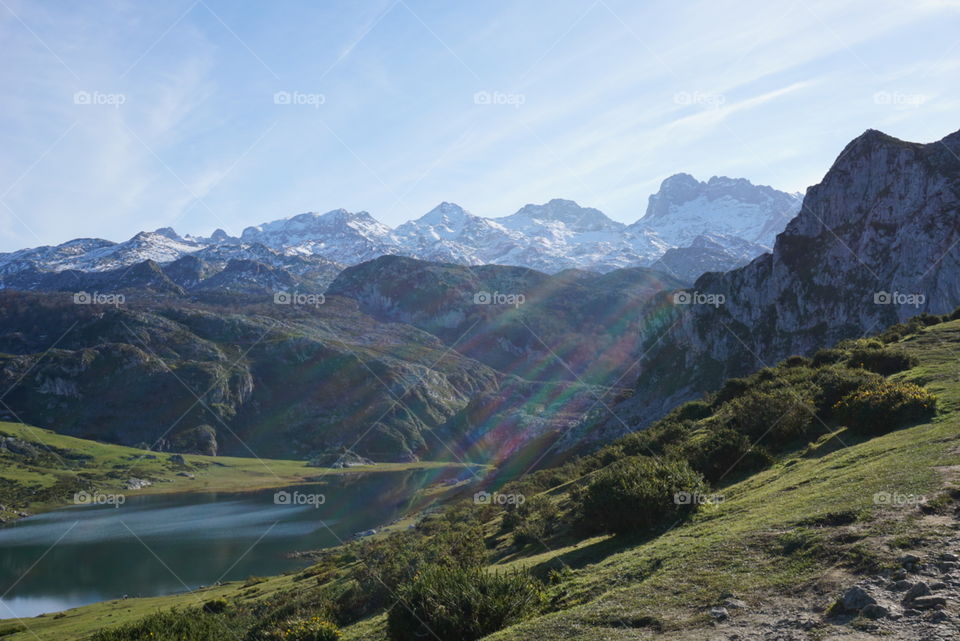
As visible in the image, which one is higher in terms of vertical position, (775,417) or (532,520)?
(775,417)

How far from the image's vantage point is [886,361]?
2856cm

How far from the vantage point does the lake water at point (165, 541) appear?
7319 centimetres

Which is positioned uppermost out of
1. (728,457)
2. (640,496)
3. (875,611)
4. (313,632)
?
(875,611)

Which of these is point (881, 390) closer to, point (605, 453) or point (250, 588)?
point (605, 453)

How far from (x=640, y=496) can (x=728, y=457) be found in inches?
283

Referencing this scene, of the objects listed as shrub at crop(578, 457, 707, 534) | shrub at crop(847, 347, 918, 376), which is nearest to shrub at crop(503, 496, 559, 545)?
shrub at crop(578, 457, 707, 534)

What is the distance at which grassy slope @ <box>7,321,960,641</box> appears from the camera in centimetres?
1001

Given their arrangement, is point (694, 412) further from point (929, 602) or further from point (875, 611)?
point (875, 611)

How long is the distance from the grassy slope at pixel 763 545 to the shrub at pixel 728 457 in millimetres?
1569

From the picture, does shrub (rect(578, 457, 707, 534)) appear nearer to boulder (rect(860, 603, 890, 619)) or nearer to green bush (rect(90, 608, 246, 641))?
Answer: boulder (rect(860, 603, 890, 619))

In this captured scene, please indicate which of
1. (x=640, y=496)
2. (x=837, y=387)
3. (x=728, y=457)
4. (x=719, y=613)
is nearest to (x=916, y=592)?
(x=719, y=613)

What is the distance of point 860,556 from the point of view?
9.97 m

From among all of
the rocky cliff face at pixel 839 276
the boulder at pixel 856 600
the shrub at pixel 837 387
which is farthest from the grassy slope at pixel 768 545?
the rocky cliff face at pixel 839 276

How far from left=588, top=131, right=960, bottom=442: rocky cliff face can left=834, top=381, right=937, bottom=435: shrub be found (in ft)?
227
